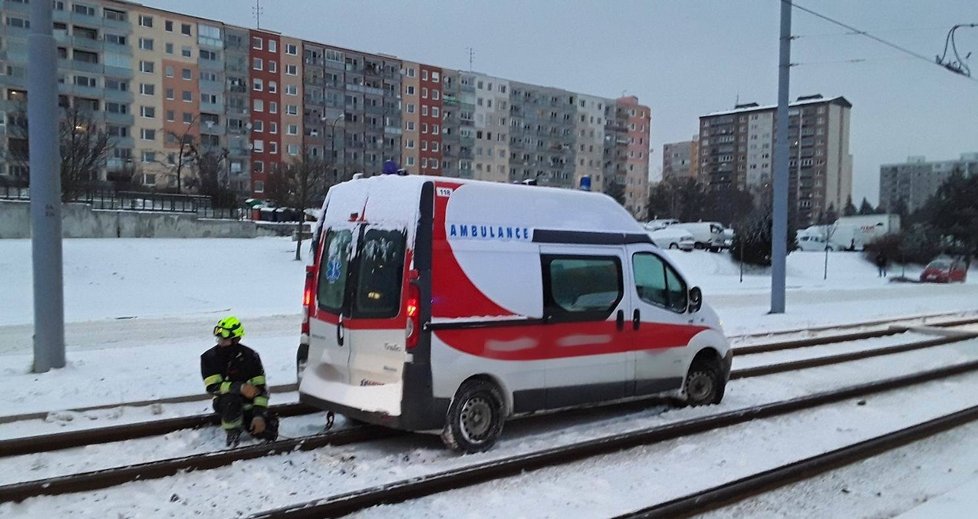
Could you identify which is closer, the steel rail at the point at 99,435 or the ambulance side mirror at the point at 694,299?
the steel rail at the point at 99,435

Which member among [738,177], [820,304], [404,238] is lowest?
[820,304]

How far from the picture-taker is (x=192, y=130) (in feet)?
258

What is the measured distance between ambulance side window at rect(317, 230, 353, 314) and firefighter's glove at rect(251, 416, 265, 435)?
119 cm

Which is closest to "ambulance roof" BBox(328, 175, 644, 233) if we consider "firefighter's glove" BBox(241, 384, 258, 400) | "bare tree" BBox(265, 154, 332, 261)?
"firefighter's glove" BBox(241, 384, 258, 400)

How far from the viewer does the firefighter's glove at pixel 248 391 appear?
273 inches

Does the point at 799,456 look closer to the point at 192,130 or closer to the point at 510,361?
the point at 510,361

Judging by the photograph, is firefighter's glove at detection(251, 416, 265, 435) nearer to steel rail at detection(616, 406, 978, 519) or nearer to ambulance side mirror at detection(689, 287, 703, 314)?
steel rail at detection(616, 406, 978, 519)

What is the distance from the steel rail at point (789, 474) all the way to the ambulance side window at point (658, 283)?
2.33 meters

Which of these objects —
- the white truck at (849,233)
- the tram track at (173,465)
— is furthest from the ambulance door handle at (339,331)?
the white truck at (849,233)

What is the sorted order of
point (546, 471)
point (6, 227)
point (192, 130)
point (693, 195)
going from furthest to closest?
point (693, 195)
point (192, 130)
point (6, 227)
point (546, 471)

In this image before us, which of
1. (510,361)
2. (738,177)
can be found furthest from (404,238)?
(738,177)

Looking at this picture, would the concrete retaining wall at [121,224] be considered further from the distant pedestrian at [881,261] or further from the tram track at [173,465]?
the distant pedestrian at [881,261]

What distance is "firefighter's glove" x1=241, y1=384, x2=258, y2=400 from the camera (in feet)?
22.8

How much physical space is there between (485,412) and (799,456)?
10.0 ft
